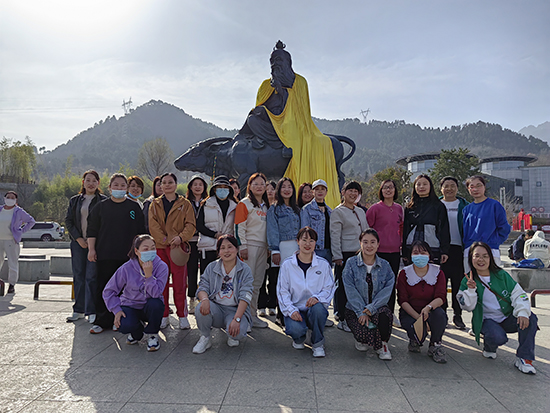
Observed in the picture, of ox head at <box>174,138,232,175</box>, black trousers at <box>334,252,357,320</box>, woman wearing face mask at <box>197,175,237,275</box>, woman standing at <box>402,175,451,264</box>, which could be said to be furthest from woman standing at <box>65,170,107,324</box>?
ox head at <box>174,138,232,175</box>

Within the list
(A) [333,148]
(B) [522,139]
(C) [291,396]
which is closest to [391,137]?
(B) [522,139]

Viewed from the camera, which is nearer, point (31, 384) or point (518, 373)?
point (31, 384)

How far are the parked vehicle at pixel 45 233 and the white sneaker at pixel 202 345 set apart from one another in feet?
71.6

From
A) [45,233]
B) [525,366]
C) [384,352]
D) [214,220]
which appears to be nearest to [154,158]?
[45,233]

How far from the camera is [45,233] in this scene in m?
21.9

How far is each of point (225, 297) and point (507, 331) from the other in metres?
2.49

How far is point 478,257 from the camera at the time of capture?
136 inches

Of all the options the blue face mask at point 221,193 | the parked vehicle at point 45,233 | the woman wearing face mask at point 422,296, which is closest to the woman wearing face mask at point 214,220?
the blue face mask at point 221,193

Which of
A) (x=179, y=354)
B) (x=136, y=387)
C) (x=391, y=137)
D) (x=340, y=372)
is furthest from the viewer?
(x=391, y=137)

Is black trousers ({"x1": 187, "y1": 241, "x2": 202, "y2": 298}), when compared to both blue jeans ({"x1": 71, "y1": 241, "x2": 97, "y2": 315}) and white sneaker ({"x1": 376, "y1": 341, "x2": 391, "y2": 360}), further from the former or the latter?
white sneaker ({"x1": 376, "y1": 341, "x2": 391, "y2": 360})

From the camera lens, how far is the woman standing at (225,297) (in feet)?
11.2

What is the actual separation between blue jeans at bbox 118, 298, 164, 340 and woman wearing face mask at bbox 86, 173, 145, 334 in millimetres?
721

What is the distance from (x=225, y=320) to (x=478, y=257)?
2.30m

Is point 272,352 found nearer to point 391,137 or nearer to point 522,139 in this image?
point 522,139
